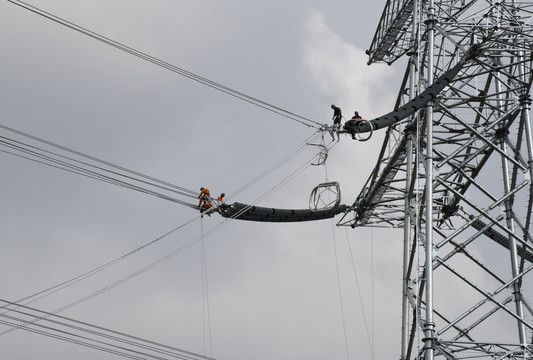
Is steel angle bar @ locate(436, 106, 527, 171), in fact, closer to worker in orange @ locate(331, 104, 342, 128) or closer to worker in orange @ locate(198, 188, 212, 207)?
worker in orange @ locate(331, 104, 342, 128)

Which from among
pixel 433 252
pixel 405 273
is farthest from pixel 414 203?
pixel 433 252

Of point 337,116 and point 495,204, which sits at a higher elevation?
point 337,116

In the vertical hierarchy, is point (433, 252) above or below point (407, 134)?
below

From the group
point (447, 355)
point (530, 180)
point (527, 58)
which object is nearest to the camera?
point (447, 355)

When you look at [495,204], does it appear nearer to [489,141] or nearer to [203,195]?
[489,141]

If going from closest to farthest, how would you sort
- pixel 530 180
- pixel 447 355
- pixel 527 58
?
pixel 447 355 < pixel 530 180 < pixel 527 58

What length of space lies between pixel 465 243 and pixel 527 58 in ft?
19.0

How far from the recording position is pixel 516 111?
2980 cm

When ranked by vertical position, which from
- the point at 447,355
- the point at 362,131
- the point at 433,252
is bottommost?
the point at 447,355

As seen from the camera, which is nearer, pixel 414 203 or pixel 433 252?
pixel 433 252

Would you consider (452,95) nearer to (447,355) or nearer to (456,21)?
(456,21)

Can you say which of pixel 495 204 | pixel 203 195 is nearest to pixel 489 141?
pixel 495 204

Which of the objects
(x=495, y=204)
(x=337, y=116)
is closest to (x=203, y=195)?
(x=337, y=116)

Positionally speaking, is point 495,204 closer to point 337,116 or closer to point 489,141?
point 489,141
